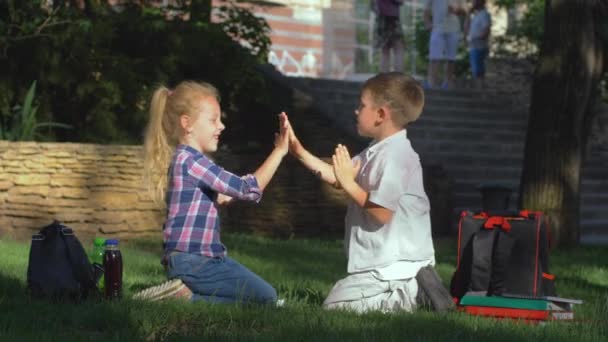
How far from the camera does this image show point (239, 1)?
49.9ft

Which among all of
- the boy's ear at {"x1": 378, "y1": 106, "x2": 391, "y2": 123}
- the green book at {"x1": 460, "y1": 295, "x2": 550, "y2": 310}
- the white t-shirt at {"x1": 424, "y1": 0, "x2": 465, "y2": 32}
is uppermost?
the white t-shirt at {"x1": 424, "y1": 0, "x2": 465, "y2": 32}

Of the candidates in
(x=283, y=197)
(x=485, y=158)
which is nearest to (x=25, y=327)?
(x=283, y=197)

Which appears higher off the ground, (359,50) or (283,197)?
(359,50)

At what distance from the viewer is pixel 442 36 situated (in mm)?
20344

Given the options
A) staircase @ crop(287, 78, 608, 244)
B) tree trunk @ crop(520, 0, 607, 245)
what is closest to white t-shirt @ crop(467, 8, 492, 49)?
staircase @ crop(287, 78, 608, 244)

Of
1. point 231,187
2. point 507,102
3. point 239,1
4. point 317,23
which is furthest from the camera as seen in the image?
point 317,23

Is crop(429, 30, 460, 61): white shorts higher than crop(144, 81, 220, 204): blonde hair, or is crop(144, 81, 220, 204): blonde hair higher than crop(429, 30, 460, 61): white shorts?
crop(429, 30, 460, 61): white shorts

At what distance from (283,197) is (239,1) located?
312 centimetres

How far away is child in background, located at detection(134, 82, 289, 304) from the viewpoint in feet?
22.1

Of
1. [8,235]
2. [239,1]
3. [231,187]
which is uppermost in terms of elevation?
[239,1]

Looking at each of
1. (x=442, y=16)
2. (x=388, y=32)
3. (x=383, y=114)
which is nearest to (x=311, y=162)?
(x=383, y=114)

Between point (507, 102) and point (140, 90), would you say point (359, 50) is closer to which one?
point (507, 102)

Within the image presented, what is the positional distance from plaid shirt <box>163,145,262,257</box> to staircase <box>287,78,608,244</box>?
7907 millimetres

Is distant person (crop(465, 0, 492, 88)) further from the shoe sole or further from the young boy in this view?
the shoe sole
